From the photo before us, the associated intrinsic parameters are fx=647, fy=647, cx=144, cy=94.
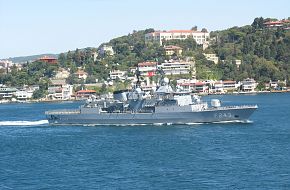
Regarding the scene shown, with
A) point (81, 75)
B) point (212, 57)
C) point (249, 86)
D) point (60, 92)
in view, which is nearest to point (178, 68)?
point (212, 57)

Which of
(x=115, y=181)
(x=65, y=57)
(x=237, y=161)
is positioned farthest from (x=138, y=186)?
(x=65, y=57)

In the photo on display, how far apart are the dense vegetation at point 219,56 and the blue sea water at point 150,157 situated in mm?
78629

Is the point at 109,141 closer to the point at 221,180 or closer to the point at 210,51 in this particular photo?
the point at 221,180

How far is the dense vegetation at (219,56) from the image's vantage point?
135250 millimetres

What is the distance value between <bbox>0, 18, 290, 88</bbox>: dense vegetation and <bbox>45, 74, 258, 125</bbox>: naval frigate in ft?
251

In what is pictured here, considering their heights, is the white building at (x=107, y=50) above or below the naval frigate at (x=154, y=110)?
above

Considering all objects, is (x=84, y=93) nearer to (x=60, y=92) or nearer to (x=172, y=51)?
(x=60, y=92)

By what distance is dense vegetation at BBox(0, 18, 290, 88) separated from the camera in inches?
5325

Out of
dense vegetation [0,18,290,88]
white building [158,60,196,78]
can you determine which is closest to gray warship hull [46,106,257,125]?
dense vegetation [0,18,290,88]

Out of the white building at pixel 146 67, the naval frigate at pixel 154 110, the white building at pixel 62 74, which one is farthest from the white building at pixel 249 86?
the naval frigate at pixel 154 110

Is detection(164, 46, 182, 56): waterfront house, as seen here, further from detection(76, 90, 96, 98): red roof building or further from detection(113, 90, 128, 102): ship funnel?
detection(113, 90, 128, 102): ship funnel

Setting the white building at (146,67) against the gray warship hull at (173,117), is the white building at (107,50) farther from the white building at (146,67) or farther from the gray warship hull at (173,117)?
the gray warship hull at (173,117)

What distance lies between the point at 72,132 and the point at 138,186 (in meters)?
24.0

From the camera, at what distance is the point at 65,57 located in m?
160
